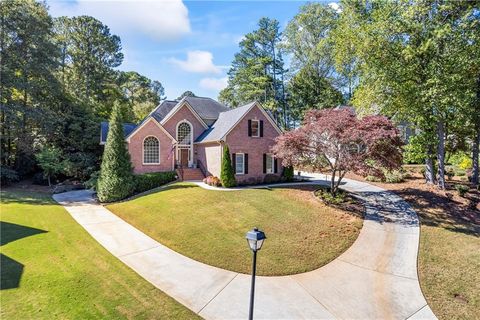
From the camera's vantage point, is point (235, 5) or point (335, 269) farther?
point (235, 5)

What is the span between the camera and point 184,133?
82.2 ft

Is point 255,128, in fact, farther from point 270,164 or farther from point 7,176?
point 7,176

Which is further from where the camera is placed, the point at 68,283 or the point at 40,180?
the point at 40,180

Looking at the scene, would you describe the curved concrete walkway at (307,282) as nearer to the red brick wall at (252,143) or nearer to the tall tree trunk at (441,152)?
the tall tree trunk at (441,152)

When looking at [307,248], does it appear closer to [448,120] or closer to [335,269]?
[335,269]

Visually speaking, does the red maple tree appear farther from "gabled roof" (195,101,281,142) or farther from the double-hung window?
"gabled roof" (195,101,281,142)

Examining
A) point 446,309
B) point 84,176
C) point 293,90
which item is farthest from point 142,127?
point 293,90

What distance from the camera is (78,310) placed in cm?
637

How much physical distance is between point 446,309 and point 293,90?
126 feet

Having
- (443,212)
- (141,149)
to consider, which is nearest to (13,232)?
(141,149)

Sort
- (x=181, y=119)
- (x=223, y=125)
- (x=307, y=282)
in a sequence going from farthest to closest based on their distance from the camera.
Result: (x=181, y=119) → (x=223, y=125) → (x=307, y=282)

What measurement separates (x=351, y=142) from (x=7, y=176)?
28.2 meters

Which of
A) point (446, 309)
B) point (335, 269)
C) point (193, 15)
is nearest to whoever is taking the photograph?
point (446, 309)

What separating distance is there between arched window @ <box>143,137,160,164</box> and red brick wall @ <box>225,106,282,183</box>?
20.8ft
